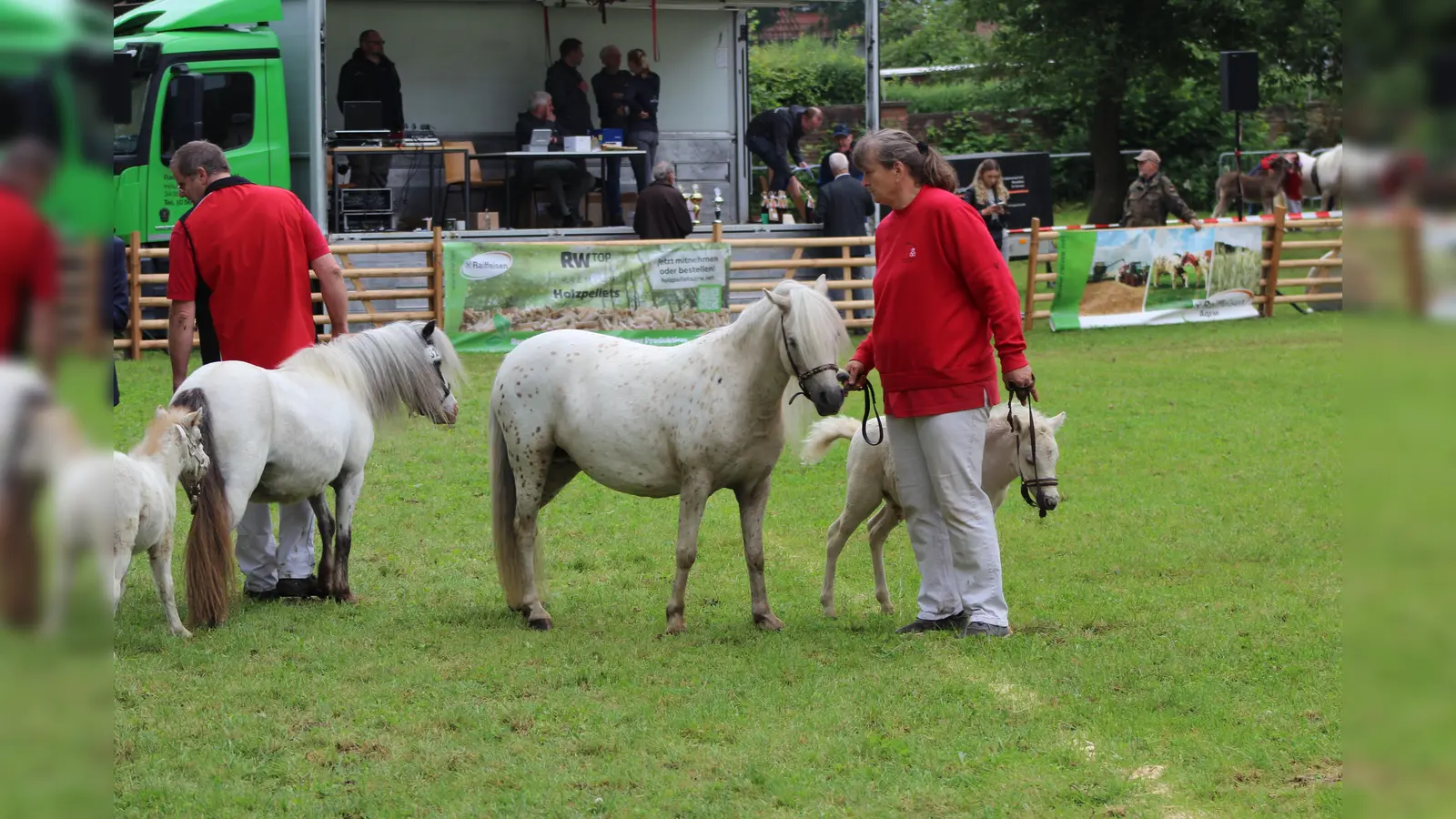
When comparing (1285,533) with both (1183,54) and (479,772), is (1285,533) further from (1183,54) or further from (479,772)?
(1183,54)

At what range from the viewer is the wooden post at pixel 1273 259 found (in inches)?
676

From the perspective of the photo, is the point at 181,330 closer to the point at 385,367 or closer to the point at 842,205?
the point at 385,367

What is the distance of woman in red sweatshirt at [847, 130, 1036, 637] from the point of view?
16.8ft

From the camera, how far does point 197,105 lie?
13.3m

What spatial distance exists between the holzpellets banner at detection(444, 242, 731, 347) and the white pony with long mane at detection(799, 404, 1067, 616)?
7.96 m

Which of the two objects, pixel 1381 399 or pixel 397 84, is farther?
pixel 397 84

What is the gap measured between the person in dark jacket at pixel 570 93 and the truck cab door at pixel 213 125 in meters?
3.09

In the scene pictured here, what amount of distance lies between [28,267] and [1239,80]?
17.5m

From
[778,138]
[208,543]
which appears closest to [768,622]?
[208,543]

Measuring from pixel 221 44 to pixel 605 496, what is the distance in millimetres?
7634

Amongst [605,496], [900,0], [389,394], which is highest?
[900,0]

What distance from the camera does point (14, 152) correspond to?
0.48 m

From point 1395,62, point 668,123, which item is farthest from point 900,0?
point 1395,62

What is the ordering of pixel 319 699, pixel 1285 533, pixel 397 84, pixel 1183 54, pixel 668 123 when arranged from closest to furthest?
pixel 319 699
pixel 1285 533
pixel 397 84
pixel 668 123
pixel 1183 54
